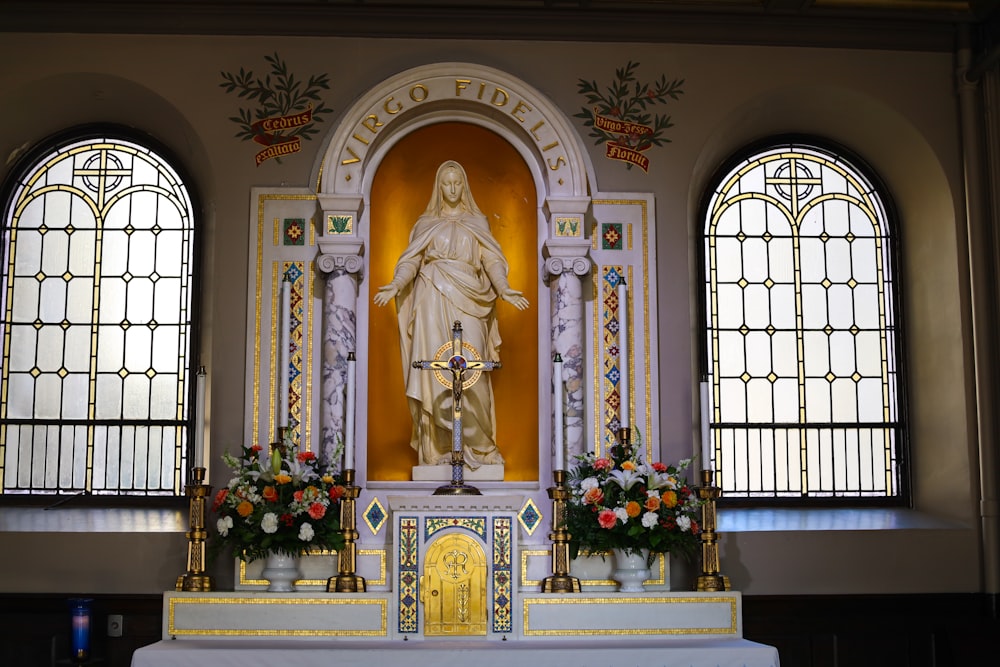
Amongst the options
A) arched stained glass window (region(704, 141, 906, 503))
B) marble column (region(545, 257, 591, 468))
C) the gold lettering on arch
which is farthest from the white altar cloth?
the gold lettering on arch

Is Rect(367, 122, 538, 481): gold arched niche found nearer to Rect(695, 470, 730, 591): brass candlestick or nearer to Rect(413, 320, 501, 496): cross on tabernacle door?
Rect(413, 320, 501, 496): cross on tabernacle door

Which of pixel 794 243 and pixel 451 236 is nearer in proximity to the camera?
pixel 451 236

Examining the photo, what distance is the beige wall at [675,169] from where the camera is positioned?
343 inches

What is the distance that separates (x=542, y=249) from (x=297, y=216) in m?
1.75

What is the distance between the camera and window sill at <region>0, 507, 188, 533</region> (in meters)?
8.59

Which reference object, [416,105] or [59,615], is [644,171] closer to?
[416,105]

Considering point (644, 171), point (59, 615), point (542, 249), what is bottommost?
point (59, 615)

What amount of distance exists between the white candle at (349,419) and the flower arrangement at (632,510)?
142 cm

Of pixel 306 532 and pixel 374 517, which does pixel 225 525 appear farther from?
pixel 374 517

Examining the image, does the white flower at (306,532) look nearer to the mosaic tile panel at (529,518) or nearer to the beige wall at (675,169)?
the beige wall at (675,169)

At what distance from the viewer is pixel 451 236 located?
888cm

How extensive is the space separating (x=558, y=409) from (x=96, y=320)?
12.2 ft

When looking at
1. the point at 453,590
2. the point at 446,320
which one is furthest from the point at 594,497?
the point at 446,320

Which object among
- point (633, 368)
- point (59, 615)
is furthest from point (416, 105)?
point (59, 615)
